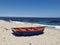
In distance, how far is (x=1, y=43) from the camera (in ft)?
35.8

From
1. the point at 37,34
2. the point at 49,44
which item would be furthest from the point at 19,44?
the point at 37,34

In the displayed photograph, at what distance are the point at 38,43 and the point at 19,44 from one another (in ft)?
5.31

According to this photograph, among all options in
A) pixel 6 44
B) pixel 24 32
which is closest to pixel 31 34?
pixel 24 32

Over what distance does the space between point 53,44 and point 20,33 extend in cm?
464

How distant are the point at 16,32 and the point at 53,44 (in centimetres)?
506

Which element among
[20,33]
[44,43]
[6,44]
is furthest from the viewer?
[20,33]

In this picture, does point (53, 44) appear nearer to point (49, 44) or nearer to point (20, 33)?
point (49, 44)

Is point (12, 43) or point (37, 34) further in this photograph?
point (37, 34)

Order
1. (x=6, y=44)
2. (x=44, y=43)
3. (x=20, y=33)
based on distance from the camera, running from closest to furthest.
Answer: (x=6, y=44)
(x=44, y=43)
(x=20, y=33)

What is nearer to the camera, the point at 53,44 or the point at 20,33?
the point at 53,44

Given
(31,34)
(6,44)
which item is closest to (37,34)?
(31,34)

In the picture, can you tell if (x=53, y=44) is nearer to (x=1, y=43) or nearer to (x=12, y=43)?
(x=12, y=43)

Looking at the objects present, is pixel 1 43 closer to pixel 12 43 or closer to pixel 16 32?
pixel 12 43

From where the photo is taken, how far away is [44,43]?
37.7 feet
